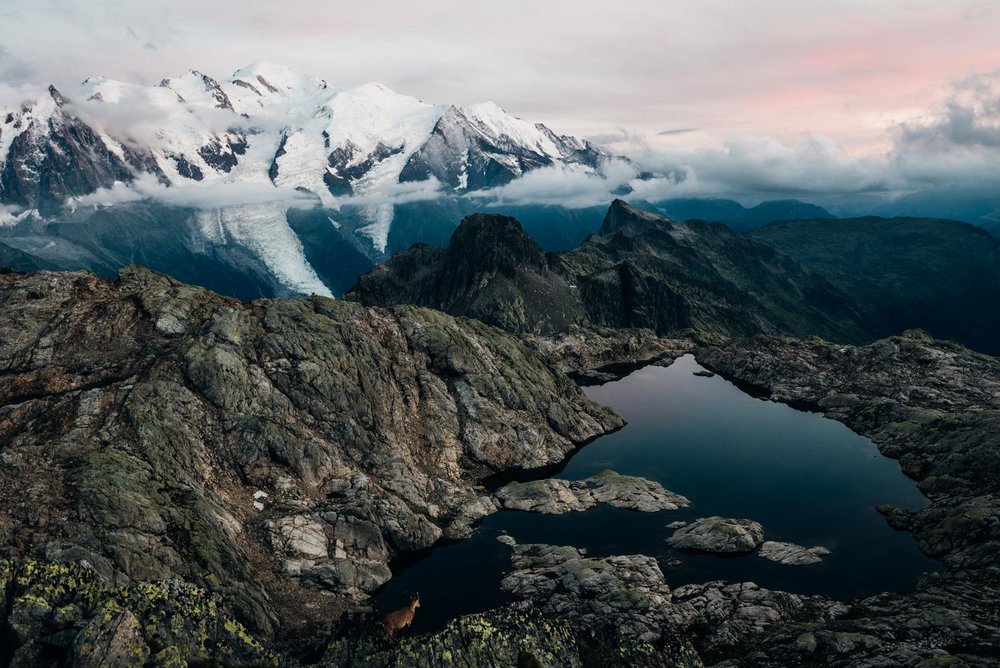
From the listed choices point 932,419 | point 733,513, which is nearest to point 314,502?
point 733,513

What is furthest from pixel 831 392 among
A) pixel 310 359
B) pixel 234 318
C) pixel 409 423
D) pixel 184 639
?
pixel 184 639

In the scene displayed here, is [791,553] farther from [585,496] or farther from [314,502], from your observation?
[314,502]

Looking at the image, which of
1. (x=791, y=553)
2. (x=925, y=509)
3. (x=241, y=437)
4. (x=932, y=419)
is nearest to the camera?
(x=791, y=553)

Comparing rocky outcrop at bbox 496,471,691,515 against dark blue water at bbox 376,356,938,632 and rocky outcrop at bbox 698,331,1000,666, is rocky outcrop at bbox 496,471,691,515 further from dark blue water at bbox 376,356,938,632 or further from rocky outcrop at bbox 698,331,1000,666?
rocky outcrop at bbox 698,331,1000,666

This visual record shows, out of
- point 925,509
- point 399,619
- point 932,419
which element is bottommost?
point 399,619

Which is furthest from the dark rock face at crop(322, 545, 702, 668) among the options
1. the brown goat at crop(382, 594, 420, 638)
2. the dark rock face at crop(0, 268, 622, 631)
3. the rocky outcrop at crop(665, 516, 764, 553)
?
the dark rock face at crop(0, 268, 622, 631)

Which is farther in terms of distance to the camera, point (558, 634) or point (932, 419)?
point (932, 419)
